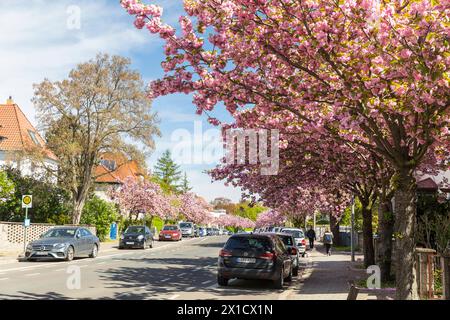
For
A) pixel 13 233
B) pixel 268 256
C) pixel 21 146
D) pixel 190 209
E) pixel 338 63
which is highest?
pixel 21 146

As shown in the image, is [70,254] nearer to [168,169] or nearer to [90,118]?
[90,118]

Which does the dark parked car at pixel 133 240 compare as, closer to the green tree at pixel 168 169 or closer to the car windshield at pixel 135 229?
the car windshield at pixel 135 229

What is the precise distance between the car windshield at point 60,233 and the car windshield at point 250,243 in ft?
35.5

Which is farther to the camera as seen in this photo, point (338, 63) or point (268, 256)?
point (268, 256)

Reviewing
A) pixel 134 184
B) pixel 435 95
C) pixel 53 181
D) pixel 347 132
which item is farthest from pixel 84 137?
pixel 435 95

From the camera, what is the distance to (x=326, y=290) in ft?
46.3

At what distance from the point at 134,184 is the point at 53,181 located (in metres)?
17.6

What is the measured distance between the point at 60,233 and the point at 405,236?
17.7 metres

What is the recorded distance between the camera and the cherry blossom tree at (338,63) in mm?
7902

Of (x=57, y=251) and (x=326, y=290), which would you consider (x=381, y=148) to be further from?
(x=57, y=251)

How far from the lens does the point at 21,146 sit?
39.2 m

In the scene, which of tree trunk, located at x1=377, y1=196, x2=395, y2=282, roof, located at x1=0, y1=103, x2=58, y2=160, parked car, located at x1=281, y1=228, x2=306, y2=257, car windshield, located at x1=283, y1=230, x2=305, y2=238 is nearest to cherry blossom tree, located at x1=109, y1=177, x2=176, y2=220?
roof, located at x1=0, y1=103, x2=58, y2=160

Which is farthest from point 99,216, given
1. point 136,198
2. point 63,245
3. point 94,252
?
point 63,245
